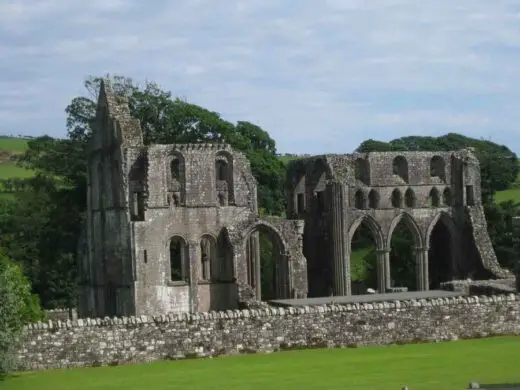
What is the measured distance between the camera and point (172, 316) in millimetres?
31844

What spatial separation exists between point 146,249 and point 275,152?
35291mm

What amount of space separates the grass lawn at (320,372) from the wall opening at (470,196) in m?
20.5

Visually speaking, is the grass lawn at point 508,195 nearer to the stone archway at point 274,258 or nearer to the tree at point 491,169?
the tree at point 491,169

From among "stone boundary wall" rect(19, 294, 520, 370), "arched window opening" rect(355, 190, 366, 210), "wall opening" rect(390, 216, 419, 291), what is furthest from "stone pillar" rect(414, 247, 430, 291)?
"stone boundary wall" rect(19, 294, 520, 370)

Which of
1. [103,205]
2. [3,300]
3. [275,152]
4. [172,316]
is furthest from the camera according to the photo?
[275,152]

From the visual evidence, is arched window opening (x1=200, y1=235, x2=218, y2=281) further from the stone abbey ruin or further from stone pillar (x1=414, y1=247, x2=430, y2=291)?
stone pillar (x1=414, y1=247, x2=430, y2=291)

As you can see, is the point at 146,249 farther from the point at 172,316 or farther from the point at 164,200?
the point at 172,316

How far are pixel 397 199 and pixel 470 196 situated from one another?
134 inches

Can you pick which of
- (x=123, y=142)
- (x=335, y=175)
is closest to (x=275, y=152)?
(x=335, y=175)

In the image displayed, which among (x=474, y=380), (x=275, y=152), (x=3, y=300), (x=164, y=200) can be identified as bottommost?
(x=474, y=380)

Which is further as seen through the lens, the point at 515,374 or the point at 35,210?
the point at 35,210

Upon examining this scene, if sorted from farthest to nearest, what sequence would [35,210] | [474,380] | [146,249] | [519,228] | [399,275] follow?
[35,210] < [399,275] < [146,249] < [519,228] < [474,380]

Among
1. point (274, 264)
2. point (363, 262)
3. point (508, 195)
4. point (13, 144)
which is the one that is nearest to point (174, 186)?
point (274, 264)

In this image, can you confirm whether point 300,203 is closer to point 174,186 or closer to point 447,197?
point 447,197
